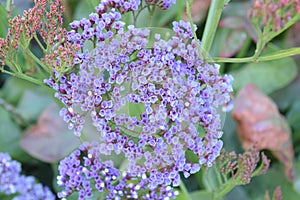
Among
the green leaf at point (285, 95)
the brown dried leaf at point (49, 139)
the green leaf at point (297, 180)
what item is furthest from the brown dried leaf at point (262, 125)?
the brown dried leaf at point (49, 139)

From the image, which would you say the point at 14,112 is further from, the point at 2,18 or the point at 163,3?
the point at 163,3

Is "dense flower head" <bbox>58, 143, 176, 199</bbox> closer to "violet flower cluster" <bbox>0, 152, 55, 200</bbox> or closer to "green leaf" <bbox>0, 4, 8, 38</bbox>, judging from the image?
"violet flower cluster" <bbox>0, 152, 55, 200</bbox>

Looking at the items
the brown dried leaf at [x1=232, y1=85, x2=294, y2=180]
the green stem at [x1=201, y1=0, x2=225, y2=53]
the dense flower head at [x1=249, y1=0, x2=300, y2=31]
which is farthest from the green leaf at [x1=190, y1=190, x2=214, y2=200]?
the dense flower head at [x1=249, y1=0, x2=300, y2=31]

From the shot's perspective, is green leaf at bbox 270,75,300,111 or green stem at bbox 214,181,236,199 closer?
green stem at bbox 214,181,236,199

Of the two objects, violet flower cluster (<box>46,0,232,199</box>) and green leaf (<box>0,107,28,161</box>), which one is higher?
violet flower cluster (<box>46,0,232,199</box>)

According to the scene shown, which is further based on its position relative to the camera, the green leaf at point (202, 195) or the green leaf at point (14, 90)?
the green leaf at point (14, 90)

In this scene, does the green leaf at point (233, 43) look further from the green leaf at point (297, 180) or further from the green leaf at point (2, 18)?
the green leaf at point (2, 18)
